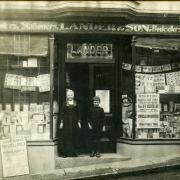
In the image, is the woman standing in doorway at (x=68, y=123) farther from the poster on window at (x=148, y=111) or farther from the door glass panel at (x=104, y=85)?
the poster on window at (x=148, y=111)

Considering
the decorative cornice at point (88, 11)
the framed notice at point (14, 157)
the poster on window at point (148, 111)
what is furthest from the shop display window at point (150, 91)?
the framed notice at point (14, 157)

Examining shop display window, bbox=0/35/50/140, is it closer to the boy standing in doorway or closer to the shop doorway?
the shop doorway

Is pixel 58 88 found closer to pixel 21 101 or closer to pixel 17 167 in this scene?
pixel 21 101

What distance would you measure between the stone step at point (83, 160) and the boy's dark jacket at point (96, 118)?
0.72 metres

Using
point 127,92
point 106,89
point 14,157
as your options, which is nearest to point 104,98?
point 106,89

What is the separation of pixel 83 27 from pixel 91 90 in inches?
61.0

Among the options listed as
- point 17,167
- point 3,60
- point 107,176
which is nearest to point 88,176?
point 107,176

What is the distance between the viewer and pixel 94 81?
11.4 metres

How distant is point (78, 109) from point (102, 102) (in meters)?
0.64

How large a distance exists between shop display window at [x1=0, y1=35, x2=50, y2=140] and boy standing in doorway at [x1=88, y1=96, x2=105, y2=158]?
3.43 ft

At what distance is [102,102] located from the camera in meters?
11.5

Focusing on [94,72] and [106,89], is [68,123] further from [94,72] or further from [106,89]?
[94,72]

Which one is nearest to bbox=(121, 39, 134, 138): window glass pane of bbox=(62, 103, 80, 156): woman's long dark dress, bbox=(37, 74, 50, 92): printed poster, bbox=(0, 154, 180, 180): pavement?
bbox=(0, 154, 180, 180): pavement

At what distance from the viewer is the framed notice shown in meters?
10.1
